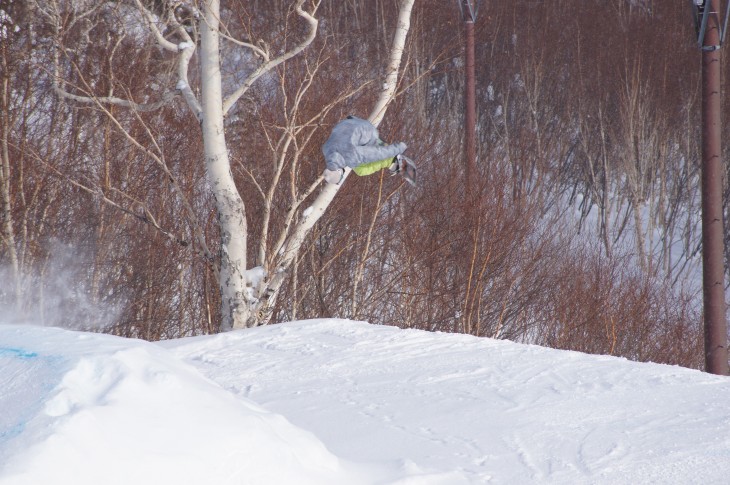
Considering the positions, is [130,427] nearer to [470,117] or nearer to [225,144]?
[225,144]

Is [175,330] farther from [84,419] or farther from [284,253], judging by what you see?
[84,419]

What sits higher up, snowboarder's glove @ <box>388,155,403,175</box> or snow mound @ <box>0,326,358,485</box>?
snowboarder's glove @ <box>388,155,403,175</box>

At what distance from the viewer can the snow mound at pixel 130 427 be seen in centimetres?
278

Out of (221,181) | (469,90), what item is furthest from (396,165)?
(469,90)

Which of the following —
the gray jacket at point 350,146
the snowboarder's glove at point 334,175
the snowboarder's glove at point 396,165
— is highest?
→ the gray jacket at point 350,146

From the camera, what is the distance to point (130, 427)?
3062mm

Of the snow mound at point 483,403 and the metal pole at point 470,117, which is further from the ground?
the metal pole at point 470,117

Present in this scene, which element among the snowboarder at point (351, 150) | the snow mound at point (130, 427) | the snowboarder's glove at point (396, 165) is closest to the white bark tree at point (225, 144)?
the snowboarder's glove at point (396, 165)

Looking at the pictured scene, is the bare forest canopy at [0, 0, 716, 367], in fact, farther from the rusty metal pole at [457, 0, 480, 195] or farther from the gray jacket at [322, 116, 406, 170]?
the gray jacket at [322, 116, 406, 170]

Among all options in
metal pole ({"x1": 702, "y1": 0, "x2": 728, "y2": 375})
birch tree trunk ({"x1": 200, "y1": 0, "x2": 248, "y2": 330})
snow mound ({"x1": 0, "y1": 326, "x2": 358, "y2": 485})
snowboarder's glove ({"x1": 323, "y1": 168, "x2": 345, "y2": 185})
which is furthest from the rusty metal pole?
snow mound ({"x1": 0, "y1": 326, "x2": 358, "y2": 485})

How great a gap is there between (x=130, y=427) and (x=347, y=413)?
5.60 feet

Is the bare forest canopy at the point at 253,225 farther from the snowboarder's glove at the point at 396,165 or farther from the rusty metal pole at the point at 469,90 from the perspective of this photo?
the snowboarder's glove at the point at 396,165

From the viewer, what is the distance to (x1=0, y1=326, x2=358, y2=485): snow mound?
2779mm

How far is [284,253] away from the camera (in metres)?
8.42
